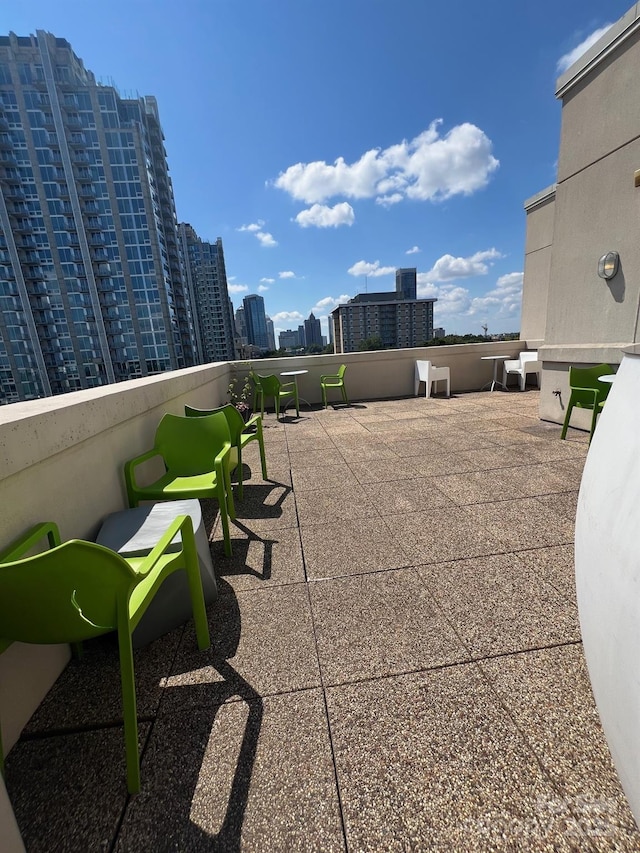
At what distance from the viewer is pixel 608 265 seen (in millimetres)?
4738

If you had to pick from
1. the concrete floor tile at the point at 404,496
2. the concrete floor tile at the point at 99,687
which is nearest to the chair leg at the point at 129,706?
the concrete floor tile at the point at 99,687

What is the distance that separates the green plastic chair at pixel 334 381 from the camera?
8.68 metres

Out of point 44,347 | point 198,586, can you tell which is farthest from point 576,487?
point 44,347

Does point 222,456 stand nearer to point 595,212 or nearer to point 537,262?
point 595,212

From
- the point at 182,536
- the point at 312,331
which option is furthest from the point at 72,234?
the point at 182,536

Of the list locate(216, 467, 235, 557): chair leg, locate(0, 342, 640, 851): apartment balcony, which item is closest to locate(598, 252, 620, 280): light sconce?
locate(0, 342, 640, 851): apartment balcony

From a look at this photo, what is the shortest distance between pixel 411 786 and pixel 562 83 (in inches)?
309

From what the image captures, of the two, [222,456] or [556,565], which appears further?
[222,456]

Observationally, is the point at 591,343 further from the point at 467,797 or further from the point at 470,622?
the point at 467,797

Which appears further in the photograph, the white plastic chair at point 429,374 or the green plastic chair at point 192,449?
the white plastic chair at point 429,374

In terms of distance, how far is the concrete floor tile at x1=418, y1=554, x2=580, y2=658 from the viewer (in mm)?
1793

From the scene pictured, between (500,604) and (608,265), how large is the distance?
5.02 m

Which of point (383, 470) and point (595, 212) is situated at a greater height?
point (595, 212)

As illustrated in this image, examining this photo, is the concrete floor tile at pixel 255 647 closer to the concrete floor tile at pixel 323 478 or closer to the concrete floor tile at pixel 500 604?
the concrete floor tile at pixel 500 604
